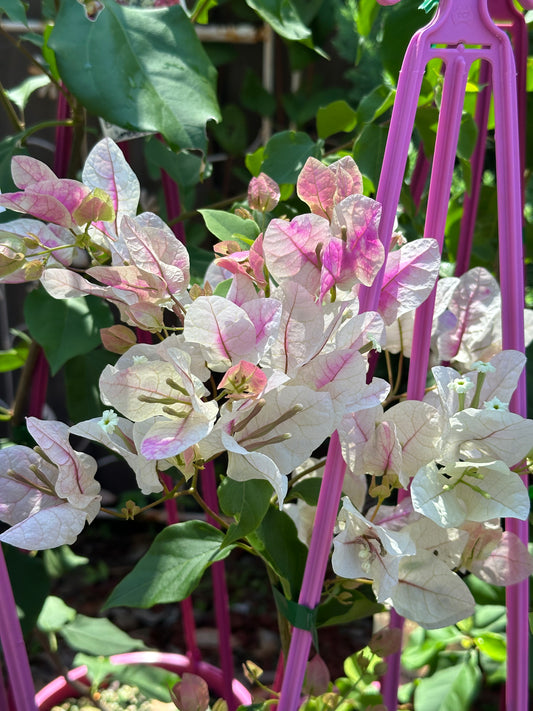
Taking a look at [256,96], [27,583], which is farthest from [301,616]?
[256,96]

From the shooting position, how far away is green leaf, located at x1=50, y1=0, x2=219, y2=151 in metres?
0.49

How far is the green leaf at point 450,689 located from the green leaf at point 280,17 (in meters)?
0.57

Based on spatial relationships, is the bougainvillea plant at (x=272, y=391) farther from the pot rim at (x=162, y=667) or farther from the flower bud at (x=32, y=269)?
the pot rim at (x=162, y=667)

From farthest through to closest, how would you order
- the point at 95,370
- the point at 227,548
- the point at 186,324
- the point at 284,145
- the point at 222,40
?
the point at 222,40 → the point at 95,370 → the point at 284,145 → the point at 227,548 → the point at 186,324

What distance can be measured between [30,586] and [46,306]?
262 mm

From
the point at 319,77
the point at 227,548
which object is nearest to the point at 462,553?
the point at 227,548

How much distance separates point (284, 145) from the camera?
634 millimetres

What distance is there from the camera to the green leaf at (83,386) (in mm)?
752

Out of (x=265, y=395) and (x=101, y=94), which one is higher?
(x=101, y=94)

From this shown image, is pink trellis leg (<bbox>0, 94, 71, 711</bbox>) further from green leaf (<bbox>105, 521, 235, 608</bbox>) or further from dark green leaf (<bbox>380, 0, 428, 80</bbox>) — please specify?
dark green leaf (<bbox>380, 0, 428, 80</bbox>)

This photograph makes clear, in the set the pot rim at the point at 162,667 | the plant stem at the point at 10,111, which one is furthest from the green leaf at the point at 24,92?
the pot rim at the point at 162,667

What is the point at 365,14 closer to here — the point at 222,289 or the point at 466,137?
the point at 466,137

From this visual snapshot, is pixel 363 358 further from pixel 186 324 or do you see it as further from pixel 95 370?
pixel 95 370

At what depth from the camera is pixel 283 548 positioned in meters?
0.46
